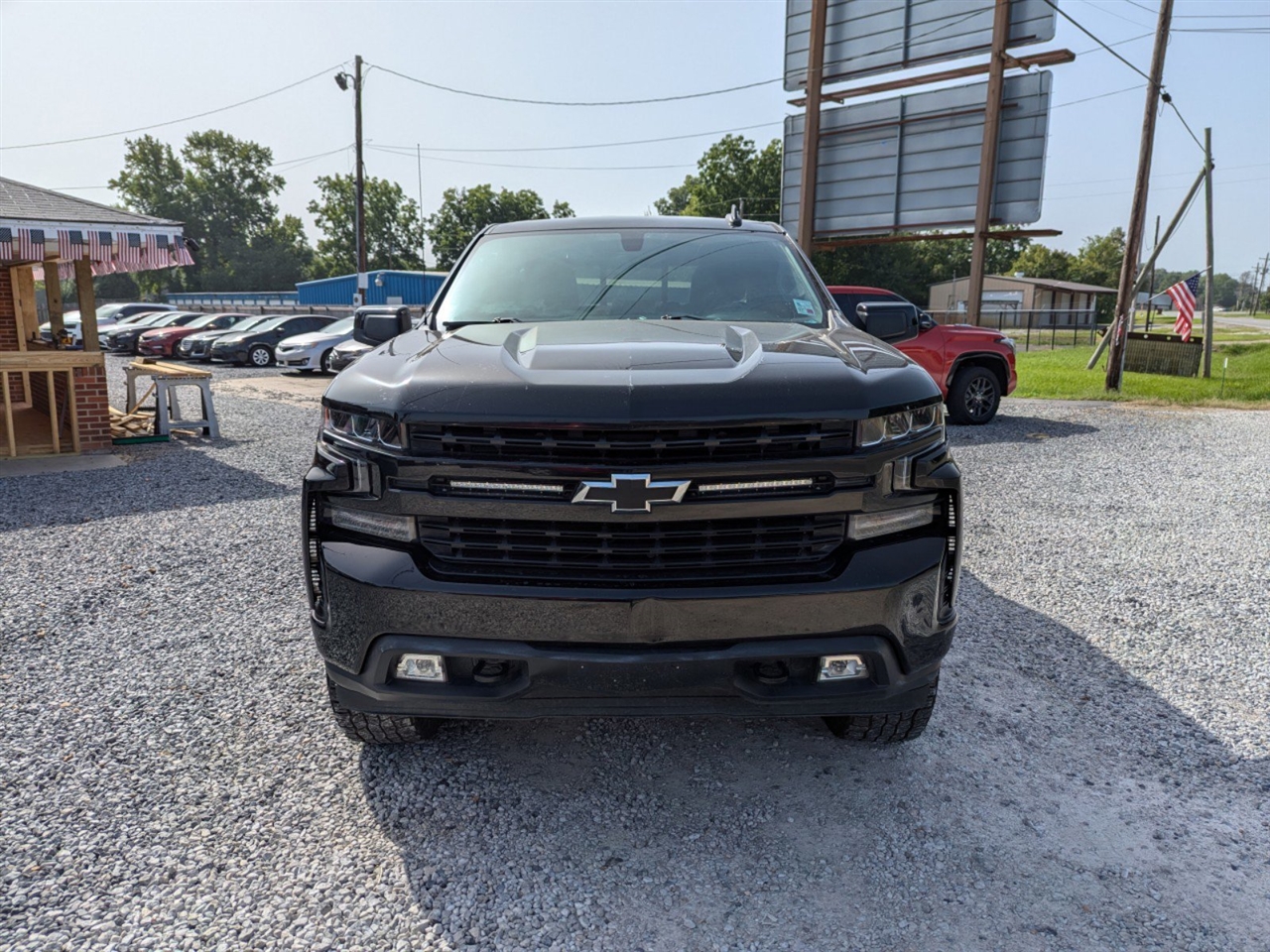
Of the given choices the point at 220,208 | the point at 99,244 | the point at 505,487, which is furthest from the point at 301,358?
the point at 220,208

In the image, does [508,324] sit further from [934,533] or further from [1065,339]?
[1065,339]

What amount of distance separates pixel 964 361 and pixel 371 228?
293 ft

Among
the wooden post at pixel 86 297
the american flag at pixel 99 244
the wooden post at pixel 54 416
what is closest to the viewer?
the wooden post at pixel 54 416

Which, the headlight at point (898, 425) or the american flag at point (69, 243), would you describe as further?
the american flag at point (69, 243)

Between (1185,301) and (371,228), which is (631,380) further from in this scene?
(371,228)

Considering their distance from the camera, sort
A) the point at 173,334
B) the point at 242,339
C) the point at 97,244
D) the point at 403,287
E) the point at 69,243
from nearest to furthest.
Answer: the point at 69,243, the point at 97,244, the point at 242,339, the point at 173,334, the point at 403,287

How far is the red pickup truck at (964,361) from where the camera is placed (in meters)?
11.3

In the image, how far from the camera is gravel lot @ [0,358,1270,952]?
86.7 inches

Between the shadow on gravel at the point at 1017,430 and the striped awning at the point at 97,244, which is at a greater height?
the striped awning at the point at 97,244

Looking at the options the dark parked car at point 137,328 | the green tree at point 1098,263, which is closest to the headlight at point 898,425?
the dark parked car at point 137,328

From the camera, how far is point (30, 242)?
9.59 meters

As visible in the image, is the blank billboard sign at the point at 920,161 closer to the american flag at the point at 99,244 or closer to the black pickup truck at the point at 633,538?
the american flag at the point at 99,244

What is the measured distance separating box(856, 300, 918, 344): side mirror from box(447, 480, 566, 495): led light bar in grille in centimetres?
187

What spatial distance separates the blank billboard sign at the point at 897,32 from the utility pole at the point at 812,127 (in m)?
0.17
